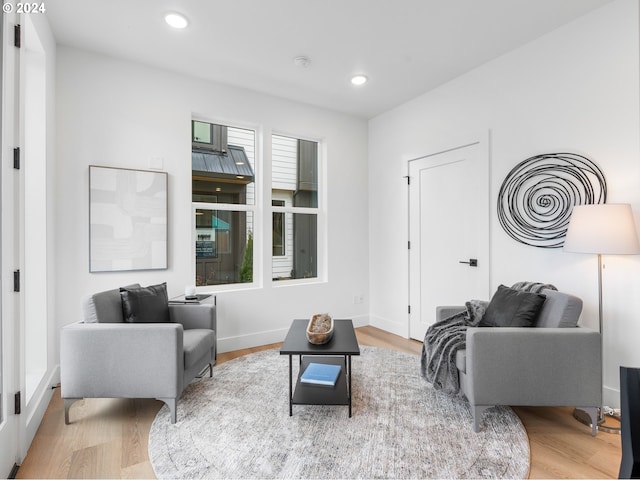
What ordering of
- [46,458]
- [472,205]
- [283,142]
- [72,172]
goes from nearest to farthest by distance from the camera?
[46,458]
[72,172]
[472,205]
[283,142]

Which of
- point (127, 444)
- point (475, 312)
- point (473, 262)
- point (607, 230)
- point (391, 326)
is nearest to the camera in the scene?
point (127, 444)

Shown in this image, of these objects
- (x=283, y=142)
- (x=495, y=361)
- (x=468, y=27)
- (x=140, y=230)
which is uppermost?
(x=468, y=27)

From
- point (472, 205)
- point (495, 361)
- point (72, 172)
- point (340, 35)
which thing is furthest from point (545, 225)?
point (72, 172)

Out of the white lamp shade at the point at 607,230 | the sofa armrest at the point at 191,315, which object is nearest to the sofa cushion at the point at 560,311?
the white lamp shade at the point at 607,230

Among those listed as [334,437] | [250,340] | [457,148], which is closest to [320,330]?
[334,437]

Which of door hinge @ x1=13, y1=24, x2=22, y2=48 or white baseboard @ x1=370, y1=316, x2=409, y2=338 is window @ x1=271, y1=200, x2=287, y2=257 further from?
door hinge @ x1=13, y1=24, x2=22, y2=48

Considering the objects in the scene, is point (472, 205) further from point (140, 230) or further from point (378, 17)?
point (140, 230)

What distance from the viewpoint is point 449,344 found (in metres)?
2.33

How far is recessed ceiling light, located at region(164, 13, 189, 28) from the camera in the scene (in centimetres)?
246

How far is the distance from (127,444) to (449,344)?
2017mm

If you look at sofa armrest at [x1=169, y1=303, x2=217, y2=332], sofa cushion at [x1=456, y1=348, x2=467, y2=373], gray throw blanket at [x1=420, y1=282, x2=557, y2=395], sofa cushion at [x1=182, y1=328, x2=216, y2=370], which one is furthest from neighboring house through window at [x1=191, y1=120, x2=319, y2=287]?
sofa cushion at [x1=456, y1=348, x2=467, y2=373]

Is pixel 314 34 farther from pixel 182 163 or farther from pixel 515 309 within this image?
pixel 515 309

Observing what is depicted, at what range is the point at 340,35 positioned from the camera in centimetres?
271

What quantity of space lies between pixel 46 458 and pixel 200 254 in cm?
196
